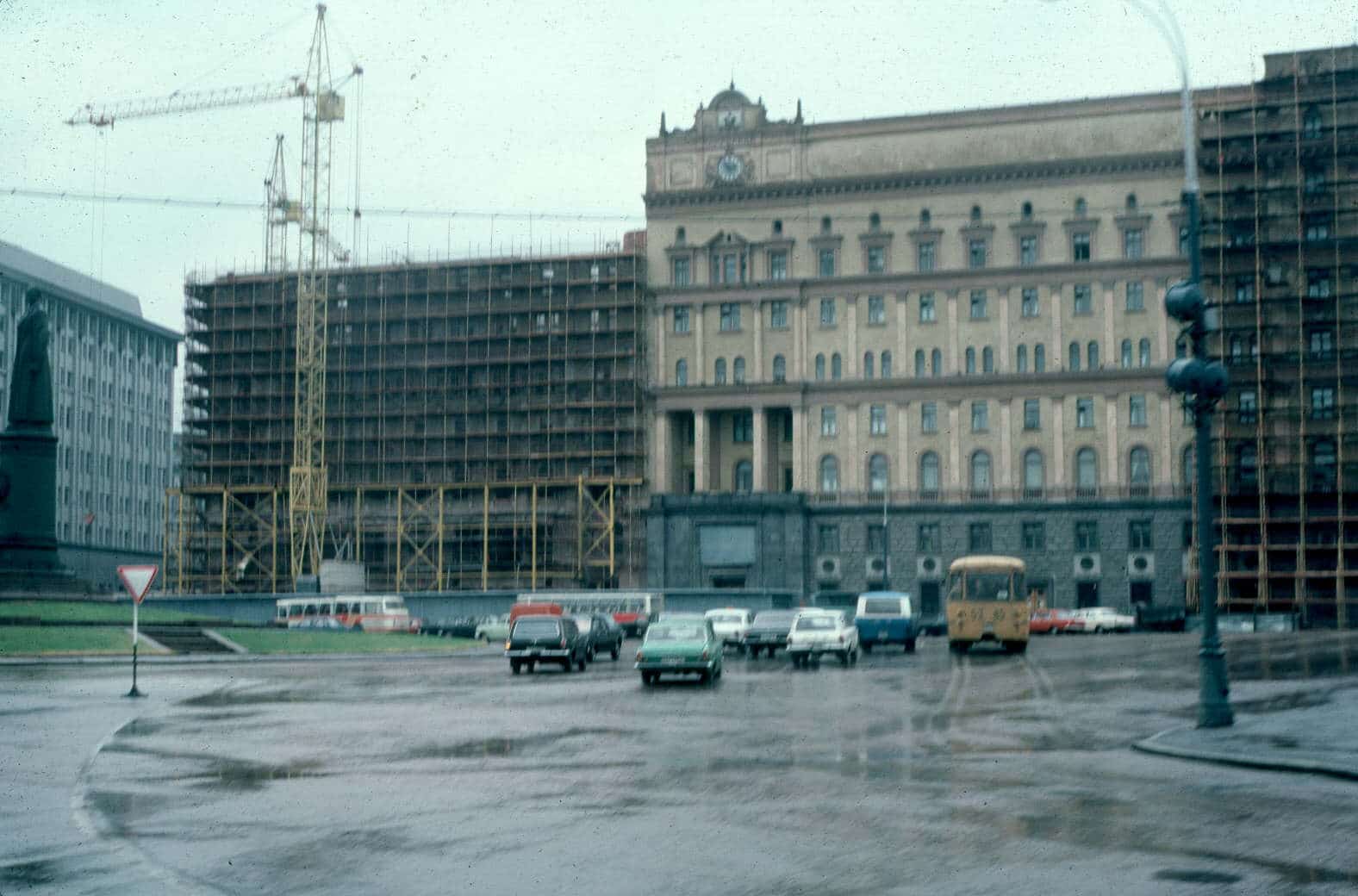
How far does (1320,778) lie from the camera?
16.3 meters

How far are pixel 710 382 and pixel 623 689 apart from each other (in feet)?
204

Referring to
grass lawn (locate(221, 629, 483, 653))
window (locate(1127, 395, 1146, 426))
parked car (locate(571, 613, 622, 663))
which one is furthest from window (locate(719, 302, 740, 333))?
parked car (locate(571, 613, 622, 663))

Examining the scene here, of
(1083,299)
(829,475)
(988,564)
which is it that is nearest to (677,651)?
(988,564)

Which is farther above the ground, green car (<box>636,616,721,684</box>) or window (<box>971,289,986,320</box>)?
window (<box>971,289,986,320</box>)

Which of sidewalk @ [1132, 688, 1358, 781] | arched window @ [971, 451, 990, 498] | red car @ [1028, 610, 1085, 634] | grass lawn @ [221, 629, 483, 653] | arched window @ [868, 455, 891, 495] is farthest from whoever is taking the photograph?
arched window @ [868, 455, 891, 495]

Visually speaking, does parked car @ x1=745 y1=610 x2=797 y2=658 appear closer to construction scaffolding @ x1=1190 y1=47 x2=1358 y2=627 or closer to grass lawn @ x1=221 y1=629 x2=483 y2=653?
grass lawn @ x1=221 y1=629 x2=483 y2=653

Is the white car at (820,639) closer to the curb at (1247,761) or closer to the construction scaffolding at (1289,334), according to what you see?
the curb at (1247,761)

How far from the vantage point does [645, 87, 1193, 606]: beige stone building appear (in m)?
88.4

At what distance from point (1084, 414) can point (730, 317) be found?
21.9 meters

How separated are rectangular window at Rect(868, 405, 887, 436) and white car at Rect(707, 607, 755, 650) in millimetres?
34353

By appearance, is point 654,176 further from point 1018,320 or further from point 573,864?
point 573,864

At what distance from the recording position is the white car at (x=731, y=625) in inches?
2267

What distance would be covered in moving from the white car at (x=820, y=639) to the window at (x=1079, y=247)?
51.0m

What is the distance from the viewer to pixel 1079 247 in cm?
9000
